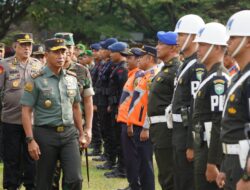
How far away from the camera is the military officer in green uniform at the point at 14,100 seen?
968cm

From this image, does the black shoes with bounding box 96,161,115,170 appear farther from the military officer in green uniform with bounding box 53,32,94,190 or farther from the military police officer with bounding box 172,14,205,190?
the military police officer with bounding box 172,14,205,190

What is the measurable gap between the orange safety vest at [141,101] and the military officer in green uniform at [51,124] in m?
1.81

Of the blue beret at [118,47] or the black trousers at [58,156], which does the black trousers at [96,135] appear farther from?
the black trousers at [58,156]

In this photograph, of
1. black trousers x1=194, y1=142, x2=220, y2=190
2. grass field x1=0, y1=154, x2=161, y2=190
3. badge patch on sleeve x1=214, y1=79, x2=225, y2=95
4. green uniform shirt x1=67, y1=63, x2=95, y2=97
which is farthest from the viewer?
grass field x1=0, y1=154, x2=161, y2=190

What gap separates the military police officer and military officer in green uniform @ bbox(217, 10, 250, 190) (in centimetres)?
144

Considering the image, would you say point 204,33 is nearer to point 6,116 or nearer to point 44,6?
point 6,116

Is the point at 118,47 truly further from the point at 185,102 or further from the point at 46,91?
the point at 185,102

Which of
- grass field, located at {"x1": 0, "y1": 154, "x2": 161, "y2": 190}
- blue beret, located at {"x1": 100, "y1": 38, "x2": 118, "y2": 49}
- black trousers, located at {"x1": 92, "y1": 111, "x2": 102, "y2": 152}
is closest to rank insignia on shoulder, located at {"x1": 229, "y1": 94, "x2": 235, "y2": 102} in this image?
grass field, located at {"x1": 0, "y1": 154, "x2": 161, "y2": 190}

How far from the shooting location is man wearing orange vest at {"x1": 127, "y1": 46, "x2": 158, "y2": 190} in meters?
9.39

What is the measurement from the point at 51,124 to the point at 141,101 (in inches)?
84.7

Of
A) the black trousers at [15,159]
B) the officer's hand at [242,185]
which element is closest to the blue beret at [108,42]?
the black trousers at [15,159]

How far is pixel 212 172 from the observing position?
20.6 ft

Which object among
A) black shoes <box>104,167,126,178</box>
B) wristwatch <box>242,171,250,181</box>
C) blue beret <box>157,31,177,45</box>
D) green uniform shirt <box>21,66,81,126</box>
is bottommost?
black shoes <box>104,167,126,178</box>

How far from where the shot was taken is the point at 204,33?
6.64 meters
